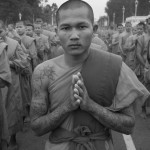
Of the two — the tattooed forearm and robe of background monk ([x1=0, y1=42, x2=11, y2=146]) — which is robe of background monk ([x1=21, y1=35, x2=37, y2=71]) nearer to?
robe of background monk ([x1=0, y1=42, x2=11, y2=146])

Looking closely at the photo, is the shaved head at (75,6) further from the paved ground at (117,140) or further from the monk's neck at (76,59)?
the paved ground at (117,140)

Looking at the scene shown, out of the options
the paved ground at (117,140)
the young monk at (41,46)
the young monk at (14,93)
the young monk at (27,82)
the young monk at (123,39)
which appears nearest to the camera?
the young monk at (14,93)

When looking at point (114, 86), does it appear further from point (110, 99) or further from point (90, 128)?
point (90, 128)

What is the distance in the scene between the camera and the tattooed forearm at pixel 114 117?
2002 mm

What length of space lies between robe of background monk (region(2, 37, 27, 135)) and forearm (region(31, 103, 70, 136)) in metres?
2.69

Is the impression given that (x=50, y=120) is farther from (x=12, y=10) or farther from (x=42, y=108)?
(x=12, y=10)

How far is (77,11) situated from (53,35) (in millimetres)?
12040

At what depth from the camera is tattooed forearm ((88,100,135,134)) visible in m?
2.00

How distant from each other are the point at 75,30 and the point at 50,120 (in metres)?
0.61

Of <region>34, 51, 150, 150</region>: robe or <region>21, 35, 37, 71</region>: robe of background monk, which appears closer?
<region>34, 51, 150, 150</region>: robe

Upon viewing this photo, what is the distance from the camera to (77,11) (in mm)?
2014

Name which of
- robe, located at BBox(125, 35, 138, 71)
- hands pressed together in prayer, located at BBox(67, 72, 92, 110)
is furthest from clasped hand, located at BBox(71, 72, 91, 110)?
robe, located at BBox(125, 35, 138, 71)

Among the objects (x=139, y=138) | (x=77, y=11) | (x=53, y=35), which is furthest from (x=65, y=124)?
(x=53, y=35)

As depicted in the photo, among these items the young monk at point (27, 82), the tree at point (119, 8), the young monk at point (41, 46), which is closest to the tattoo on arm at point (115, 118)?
the young monk at point (27, 82)
